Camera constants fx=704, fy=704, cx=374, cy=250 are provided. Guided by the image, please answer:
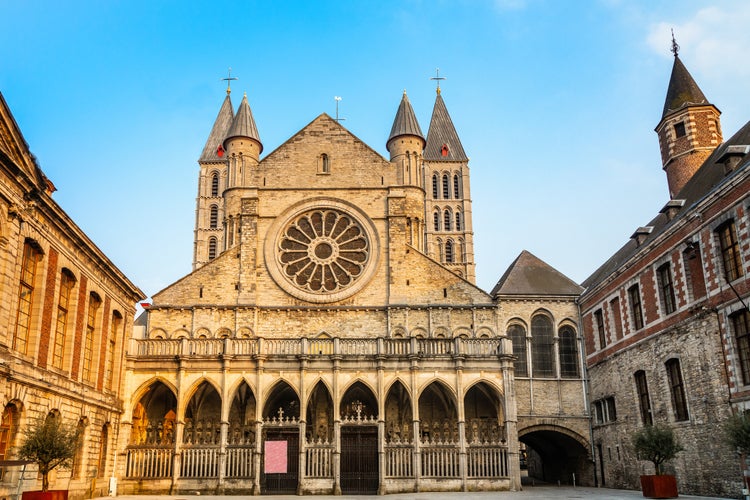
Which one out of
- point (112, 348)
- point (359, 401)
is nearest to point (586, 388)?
point (359, 401)

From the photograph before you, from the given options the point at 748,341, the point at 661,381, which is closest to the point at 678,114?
the point at 661,381

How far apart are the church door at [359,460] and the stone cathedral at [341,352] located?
0.16 ft

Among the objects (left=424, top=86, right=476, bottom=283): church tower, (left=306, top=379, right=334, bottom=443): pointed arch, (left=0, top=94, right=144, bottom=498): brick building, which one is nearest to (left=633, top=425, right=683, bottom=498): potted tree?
(left=306, top=379, right=334, bottom=443): pointed arch

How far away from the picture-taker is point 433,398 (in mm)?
28688

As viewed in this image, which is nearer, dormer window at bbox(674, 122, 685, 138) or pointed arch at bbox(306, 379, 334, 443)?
pointed arch at bbox(306, 379, 334, 443)

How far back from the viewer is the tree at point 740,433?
1564cm

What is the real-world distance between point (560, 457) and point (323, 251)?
14972 mm

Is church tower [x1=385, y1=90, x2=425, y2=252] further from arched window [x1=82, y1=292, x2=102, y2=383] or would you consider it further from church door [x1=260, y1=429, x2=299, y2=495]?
arched window [x1=82, y1=292, x2=102, y2=383]

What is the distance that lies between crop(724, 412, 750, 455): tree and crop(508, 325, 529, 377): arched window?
45.7 ft

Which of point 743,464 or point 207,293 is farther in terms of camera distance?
point 207,293

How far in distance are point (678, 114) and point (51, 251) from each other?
86.3 feet

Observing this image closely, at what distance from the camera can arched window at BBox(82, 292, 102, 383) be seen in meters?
21.4

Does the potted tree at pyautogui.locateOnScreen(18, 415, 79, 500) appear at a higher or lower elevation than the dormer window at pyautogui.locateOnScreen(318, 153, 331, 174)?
lower

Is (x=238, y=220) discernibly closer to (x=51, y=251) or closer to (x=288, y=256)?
(x=288, y=256)
